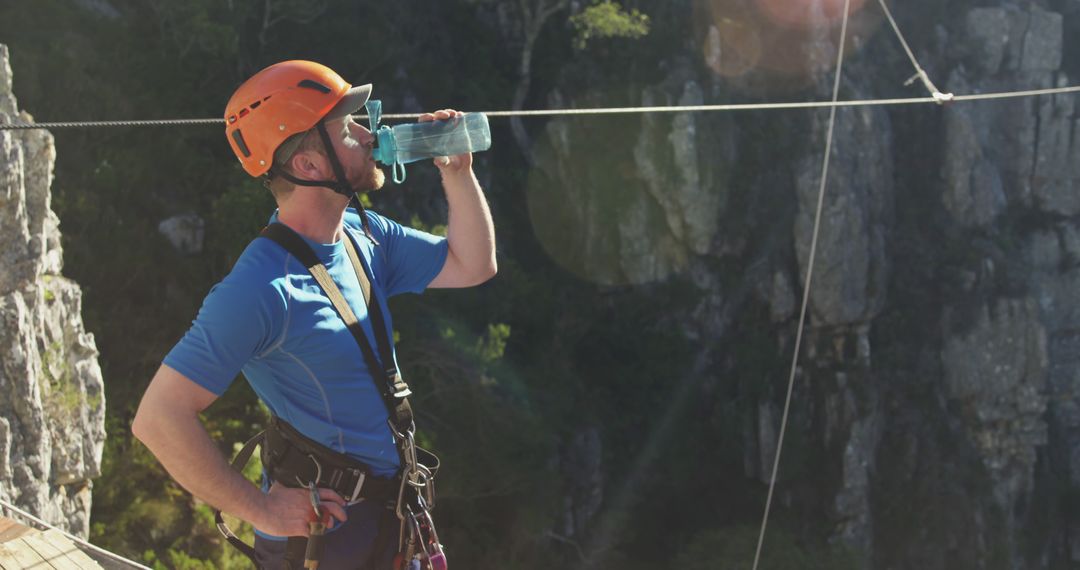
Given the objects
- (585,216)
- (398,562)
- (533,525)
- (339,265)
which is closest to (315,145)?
(339,265)

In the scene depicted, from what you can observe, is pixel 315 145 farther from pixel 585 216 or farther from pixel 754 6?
pixel 754 6

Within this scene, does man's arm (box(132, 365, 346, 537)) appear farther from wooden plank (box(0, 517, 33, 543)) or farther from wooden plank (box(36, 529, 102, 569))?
wooden plank (box(0, 517, 33, 543))

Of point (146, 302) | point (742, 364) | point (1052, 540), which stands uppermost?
point (146, 302)

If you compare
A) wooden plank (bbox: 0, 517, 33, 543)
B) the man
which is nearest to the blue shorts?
the man

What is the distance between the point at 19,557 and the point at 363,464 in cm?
105

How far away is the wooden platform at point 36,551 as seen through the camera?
2.54m

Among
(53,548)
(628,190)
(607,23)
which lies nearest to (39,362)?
(53,548)

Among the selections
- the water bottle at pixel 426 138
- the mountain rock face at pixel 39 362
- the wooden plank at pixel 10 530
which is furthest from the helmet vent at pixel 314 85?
the mountain rock face at pixel 39 362

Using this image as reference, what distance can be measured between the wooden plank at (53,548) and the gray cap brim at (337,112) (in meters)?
1.23

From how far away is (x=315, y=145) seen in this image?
2.18 m

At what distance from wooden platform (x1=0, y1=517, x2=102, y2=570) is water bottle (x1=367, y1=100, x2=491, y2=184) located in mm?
1311

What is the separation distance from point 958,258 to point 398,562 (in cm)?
2306

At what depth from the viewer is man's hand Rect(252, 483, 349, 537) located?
6.67ft

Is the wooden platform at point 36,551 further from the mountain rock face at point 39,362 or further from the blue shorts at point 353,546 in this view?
the mountain rock face at point 39,362
